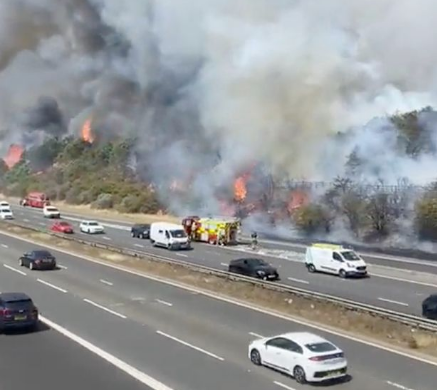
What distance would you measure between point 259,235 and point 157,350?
42.5 metres

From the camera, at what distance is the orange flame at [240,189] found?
78.8m

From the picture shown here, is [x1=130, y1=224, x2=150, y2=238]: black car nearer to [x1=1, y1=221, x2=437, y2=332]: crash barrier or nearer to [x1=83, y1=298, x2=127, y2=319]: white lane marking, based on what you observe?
[x1=1, y1=221, x2=437, y2=332]: crash barrier

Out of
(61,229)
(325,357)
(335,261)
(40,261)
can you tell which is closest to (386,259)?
(335,261)

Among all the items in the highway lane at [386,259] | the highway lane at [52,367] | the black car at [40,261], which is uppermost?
the highway lane at [386,259]

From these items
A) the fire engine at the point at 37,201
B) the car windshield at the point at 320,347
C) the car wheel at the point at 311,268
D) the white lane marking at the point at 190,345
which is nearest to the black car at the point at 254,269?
the car wheel at the point at 311,268

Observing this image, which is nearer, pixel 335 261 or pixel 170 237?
pixel 335 261

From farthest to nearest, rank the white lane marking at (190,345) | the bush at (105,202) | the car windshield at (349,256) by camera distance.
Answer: the bush at (105,202) → the car windshield at (349,256) → the white lane marking at (190,345)

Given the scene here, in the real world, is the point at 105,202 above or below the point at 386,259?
above

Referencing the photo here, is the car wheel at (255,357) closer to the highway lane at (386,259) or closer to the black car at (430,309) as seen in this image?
the black car at (430,309)

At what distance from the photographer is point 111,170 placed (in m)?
126

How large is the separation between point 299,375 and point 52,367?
722 centimetres

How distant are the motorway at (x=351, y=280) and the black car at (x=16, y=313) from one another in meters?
14.4

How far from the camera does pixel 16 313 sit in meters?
26.9

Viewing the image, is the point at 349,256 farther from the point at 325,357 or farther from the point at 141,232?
the point at 141,232
